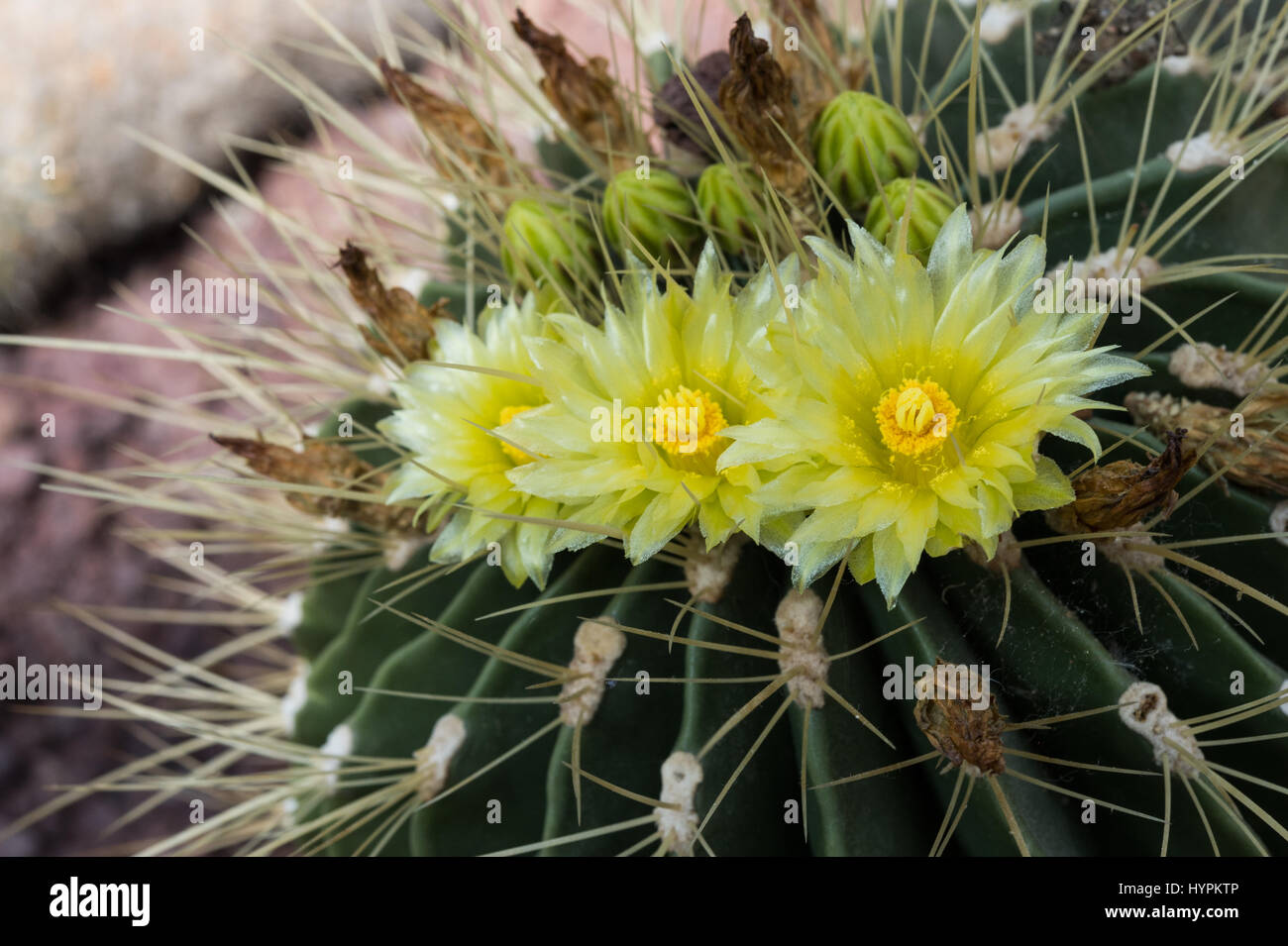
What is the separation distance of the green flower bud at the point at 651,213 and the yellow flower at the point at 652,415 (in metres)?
0.14

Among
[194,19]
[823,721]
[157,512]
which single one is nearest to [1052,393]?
[823,721]

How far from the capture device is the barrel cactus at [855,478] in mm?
748

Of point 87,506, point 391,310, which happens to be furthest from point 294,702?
point 87,506

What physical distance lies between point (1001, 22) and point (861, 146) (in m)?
0.31

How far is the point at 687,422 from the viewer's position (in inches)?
30.4

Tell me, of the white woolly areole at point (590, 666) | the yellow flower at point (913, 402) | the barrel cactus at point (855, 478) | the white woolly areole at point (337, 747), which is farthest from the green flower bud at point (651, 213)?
the white woolly areole at point (337, 747)

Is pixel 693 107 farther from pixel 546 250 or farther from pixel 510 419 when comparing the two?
pixel 510 419

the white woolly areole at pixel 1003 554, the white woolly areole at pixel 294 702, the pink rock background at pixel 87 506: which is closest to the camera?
the white woolly areole at pixel 1003 554

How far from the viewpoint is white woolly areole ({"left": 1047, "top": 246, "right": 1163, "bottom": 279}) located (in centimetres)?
90

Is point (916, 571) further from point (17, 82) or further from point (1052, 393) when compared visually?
point (17, 82)

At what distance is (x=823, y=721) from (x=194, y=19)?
273cm

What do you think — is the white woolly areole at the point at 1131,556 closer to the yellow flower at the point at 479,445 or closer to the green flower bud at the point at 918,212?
the green flower bud at the point at 918,212

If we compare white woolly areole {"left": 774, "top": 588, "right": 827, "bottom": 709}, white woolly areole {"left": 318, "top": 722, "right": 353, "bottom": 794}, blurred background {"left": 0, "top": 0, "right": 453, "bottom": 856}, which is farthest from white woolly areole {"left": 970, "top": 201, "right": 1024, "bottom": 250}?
blurred background {"left": 0, "top": 0, "right": 453, "bottom": 856}

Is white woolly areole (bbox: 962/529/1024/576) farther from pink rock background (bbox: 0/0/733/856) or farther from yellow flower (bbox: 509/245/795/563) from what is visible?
pink rock background (bbox: 0/0/733/856)
